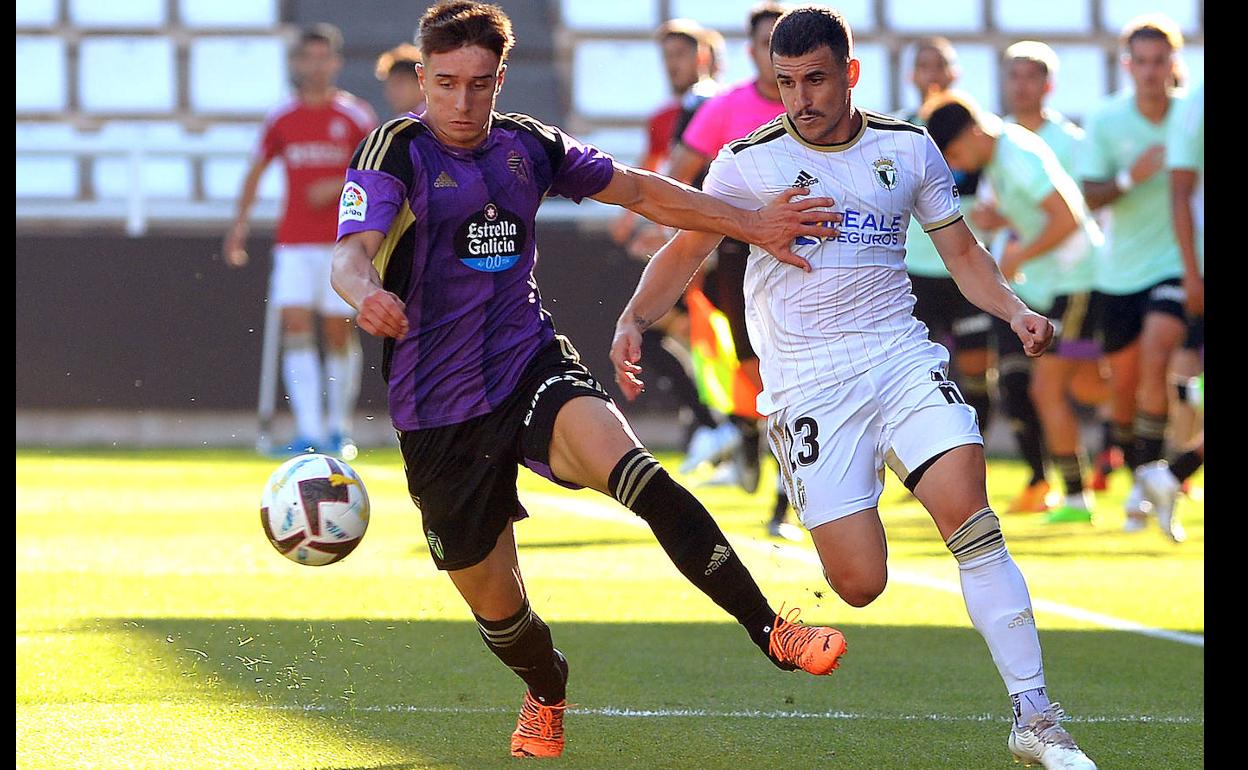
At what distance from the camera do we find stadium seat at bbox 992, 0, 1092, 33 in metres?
24.1

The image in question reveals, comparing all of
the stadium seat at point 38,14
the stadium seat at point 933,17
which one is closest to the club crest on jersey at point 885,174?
the stadium seat at point 933,17

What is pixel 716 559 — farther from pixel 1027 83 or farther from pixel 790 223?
pixel 1027 83

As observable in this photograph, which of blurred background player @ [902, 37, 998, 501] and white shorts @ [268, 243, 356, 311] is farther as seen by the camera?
white shorts @ [268, 243, 356, 311]

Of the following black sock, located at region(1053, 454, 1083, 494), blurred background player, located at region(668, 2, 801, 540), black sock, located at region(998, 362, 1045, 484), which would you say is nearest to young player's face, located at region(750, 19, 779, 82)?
blurred background player, located at region(668, 2, 801, 540)

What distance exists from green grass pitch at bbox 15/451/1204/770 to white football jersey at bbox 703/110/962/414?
102 centimetres

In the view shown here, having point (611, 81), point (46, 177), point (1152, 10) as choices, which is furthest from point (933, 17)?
point (46, 177)

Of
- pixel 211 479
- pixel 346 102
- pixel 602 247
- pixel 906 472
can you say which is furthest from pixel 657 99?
pixel 906 472

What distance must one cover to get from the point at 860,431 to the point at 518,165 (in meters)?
1.15

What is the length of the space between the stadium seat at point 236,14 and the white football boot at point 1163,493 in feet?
50.6

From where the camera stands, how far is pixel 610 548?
9.75 m

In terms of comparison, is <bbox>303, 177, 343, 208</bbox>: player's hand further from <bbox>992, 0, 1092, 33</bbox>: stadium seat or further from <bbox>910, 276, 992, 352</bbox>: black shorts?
<bbox>992, 0, 1092, 33</bbox>: stadium seat

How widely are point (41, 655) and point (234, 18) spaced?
17.7m

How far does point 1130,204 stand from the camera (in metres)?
11.0

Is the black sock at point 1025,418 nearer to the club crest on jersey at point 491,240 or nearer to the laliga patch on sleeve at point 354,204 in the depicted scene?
the club crest on jersey at point 491,240
